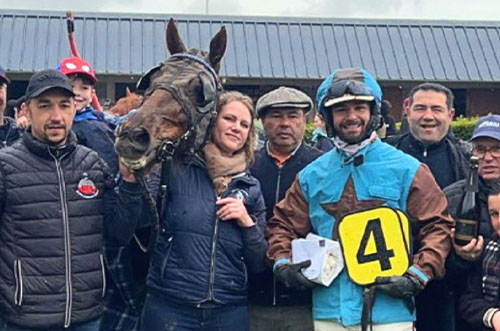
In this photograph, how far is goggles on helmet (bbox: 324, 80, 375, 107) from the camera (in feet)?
10.7

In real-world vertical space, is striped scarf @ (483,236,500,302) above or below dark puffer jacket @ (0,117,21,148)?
below

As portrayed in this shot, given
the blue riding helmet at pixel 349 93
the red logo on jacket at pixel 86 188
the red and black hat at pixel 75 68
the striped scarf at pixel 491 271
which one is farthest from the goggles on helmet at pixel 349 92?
the red and black hat at pixel 75 68

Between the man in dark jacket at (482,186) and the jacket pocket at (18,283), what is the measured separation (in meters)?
Answer: 1.92

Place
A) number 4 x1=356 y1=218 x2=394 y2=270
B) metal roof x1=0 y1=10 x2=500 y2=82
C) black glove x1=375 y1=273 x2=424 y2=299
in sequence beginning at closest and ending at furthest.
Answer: black glove x1=375 y1=273 x2=424 y2=299 < number 4 x1=356 y1=218 x2=394 y2=270 < metal roof x1=0 y1=10 x2=500 y2=82

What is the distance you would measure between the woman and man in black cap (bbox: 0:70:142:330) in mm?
244

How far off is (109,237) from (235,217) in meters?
0.63

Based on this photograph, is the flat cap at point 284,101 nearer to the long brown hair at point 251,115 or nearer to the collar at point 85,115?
the long brown hair at point 251,115

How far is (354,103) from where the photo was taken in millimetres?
3301

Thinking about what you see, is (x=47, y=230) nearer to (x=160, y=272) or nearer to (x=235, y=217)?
(x=160, y=272)

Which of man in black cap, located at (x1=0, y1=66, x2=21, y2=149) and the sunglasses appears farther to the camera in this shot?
man in black cap, located at (x1=0, y1=66, x2=21, y2=149)

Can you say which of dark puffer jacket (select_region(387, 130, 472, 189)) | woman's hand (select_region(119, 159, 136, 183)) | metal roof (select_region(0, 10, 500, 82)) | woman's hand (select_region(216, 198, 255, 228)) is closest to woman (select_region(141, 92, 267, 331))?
woman's hand (select_region(216, 198, 255, 228))

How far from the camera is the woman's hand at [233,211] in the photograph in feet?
10.7

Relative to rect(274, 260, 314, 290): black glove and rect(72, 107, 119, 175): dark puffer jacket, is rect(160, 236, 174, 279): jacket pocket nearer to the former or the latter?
rect(274, 260, 314, 290): black glove

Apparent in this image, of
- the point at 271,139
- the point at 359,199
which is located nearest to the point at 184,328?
the point at 359,199
